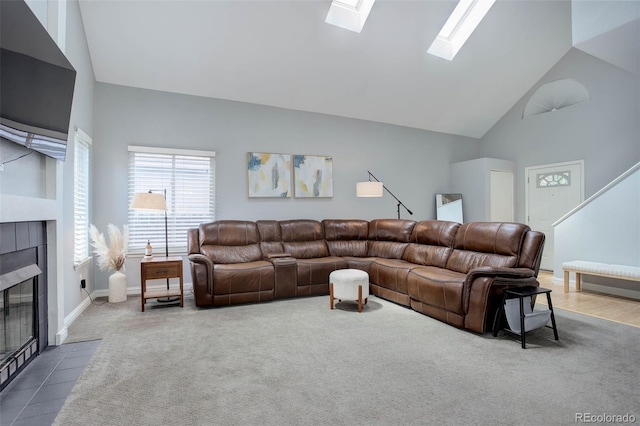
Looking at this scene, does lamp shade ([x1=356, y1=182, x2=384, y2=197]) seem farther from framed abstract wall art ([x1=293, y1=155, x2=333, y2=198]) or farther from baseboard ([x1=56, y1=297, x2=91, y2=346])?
baseboard ([x1=56, y1=297, x2=91, y2=346])

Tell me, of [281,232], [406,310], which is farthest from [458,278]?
[281,232]

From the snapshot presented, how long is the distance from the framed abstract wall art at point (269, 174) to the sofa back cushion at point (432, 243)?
2117 millimetres

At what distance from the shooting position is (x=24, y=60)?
1.83 m

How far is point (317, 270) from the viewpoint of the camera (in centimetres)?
444

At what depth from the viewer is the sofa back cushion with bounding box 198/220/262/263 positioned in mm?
4332

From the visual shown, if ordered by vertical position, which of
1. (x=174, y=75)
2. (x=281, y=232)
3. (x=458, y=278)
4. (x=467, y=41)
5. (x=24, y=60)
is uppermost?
(x=467, y=41)

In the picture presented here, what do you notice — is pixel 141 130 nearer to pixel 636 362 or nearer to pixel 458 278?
pixel 458 278

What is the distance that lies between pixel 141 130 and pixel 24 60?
9.29 ft

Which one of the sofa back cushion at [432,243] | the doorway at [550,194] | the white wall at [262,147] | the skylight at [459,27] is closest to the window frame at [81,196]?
the white wall at [262,147]

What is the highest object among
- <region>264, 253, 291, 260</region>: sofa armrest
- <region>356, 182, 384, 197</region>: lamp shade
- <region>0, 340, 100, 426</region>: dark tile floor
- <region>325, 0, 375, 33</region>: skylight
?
<region>325, 0, 375, 33</region>: skylight

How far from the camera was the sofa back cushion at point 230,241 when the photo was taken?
4.33 m

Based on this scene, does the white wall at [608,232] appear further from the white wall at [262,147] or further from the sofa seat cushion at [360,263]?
the sofa seat cushion at [360,263]

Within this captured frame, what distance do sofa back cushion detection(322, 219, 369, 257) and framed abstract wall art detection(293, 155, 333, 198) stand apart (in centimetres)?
62

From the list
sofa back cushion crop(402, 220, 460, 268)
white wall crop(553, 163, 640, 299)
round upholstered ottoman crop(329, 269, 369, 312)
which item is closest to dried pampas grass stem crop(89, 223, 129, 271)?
round upholstered ottoman crop(329, 269, 369, 312)
